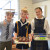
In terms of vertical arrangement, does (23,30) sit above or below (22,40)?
above

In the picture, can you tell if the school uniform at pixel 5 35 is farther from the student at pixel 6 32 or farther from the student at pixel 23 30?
the student at pixel 23 30

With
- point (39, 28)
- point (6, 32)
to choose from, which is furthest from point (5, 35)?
point (39, 28)

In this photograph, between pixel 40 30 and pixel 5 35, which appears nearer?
pixel 5 35

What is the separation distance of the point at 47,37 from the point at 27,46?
0.40 meters

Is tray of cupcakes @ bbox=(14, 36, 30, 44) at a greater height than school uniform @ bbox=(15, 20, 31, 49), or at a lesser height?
lesser

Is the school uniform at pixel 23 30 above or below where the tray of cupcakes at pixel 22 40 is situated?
above

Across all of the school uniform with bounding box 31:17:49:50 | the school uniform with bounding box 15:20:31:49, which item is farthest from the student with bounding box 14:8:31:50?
the school uniform with bounding box 31:17:49:50

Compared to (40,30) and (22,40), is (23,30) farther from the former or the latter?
(40,30)

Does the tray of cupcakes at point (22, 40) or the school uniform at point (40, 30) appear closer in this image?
the tray of cupcakes at point (22, 40)

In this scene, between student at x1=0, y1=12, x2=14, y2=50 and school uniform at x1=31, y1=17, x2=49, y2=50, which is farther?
school uniform at x1=31, y1=17, x2=49, y2=50

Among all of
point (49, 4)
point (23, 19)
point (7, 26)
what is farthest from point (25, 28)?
point (49, 4)

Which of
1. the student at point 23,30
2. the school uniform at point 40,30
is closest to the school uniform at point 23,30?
the student at point 23,30

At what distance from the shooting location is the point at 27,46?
6.97ft

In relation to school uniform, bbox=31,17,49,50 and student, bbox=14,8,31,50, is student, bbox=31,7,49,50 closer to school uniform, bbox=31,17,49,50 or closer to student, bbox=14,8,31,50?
school uniform, bbox=31,17,49,50
